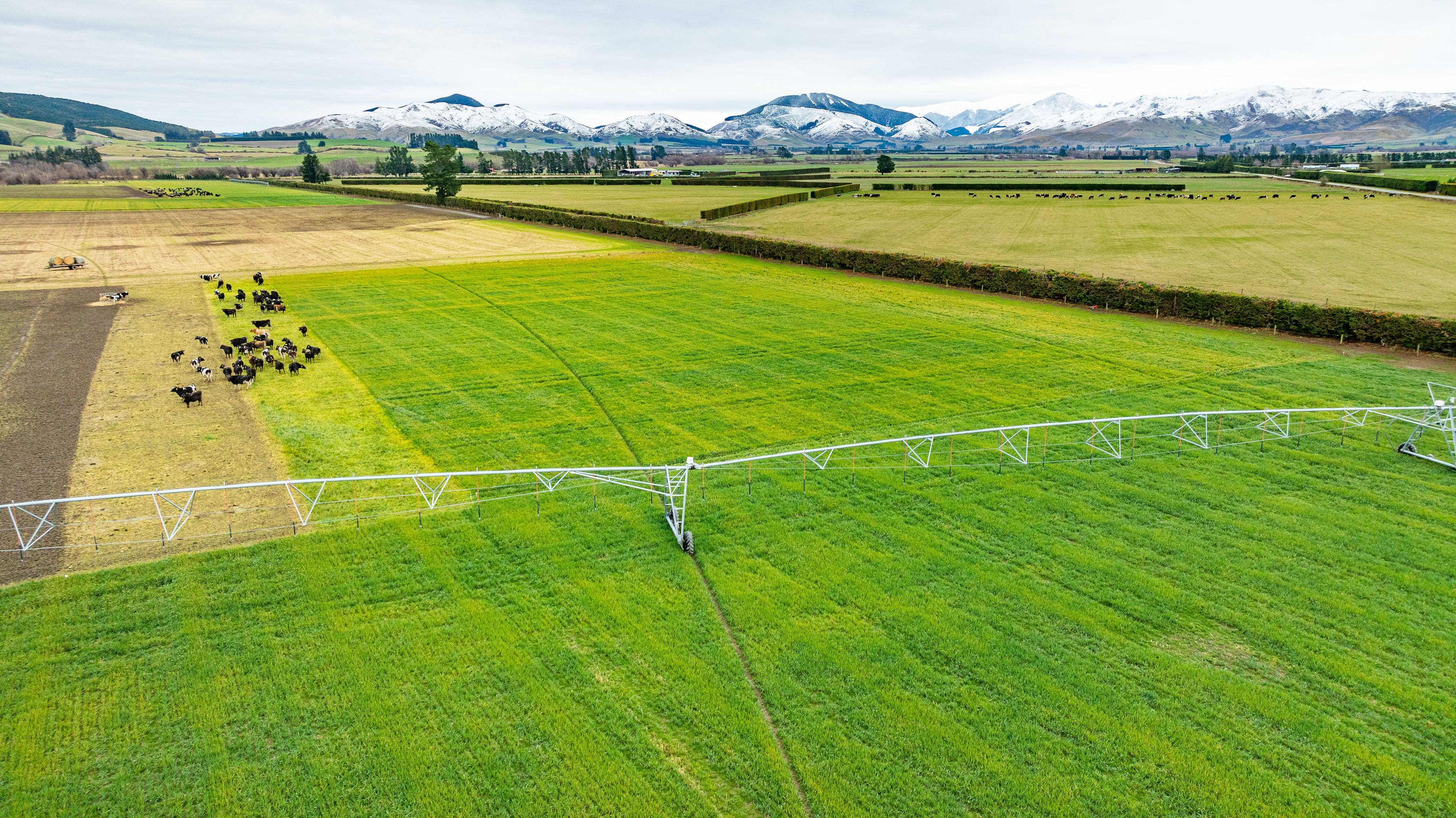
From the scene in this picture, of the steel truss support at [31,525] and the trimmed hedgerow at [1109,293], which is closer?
the steel truss support at [31,525]

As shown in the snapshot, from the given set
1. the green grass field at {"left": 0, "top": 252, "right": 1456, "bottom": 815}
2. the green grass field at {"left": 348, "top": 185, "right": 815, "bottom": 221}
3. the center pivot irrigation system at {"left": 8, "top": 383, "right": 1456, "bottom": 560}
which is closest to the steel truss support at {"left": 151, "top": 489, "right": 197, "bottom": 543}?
the center pivot irrigation system at {"left": 8, "top": 383, "right": 1456, "bottom": 560}

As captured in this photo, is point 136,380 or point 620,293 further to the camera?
point 620,293

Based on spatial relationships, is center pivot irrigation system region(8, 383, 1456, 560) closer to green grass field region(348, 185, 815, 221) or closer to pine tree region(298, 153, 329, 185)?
green grass field region(348, 185, 815, 221)

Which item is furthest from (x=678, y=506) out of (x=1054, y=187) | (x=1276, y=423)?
(x=1054, y=187)

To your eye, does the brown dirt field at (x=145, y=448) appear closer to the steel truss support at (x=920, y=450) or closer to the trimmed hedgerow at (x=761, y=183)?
the steel truss support at (x=920, y=450)

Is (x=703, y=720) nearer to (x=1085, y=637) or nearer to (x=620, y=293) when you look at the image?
(x=1085, y=637)

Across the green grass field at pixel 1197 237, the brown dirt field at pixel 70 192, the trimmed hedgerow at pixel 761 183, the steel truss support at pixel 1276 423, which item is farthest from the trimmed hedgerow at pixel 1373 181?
the brown dirt field at pixel 70 192

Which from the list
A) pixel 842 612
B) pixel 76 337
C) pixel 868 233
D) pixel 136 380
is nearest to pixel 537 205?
pixel 868 233
